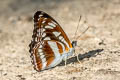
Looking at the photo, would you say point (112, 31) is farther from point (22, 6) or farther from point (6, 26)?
point (22, 6)

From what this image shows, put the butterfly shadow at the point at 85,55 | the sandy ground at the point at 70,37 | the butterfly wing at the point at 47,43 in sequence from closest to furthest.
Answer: the butterfly wing at the point at 47,43 → the sandy ground at the point at 70,37 → the butterfly shadow at the point at 85,55

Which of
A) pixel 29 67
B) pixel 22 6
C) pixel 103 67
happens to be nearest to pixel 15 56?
pixel 29 67

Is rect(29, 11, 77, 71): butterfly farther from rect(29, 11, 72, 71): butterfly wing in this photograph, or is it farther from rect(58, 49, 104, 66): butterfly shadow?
rect(58, 49, 104, 66): butterfly shadow

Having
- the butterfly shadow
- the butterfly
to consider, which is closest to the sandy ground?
the butterfly shadow

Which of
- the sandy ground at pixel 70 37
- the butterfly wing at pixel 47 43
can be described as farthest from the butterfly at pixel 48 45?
the sandy ground at pixel 70 37

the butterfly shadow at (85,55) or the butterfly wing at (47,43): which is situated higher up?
the butterfly wing at (47,43)

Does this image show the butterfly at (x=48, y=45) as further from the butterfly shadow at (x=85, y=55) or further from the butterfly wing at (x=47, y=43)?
the butterfly shadow at (x=85, y=55)

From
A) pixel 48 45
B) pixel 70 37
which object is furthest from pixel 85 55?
pixel 70 37

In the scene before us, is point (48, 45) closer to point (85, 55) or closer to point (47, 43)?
point (47, 43)

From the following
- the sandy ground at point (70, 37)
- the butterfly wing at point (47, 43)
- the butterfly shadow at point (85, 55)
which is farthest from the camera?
the butterfly shadow at point (85, 55)
